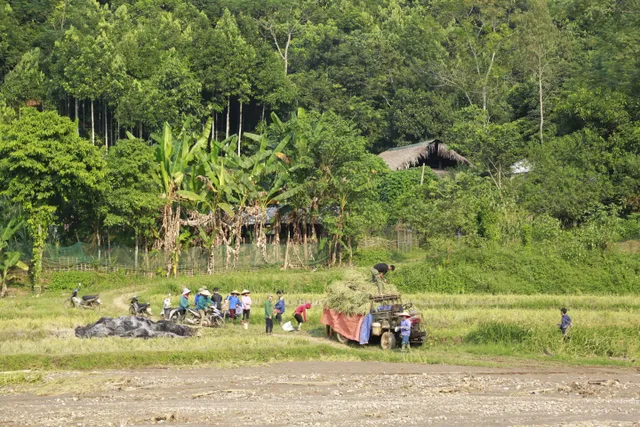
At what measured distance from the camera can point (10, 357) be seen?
1970 centimetres

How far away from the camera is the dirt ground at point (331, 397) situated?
47.6 ft

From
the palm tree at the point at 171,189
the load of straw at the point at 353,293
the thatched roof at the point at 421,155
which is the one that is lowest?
the load of straw at the point at 353,293

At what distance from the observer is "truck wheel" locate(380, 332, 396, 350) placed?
22469mm

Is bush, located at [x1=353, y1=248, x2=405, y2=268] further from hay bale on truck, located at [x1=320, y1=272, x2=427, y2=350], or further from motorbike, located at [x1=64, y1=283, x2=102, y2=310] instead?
hay bale on truck, located at [x1=320, y1=272, x2=427, y2=350]

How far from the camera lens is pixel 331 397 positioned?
53.3 ft

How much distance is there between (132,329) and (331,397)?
373 inches

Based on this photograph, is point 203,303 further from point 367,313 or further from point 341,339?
point 367,313

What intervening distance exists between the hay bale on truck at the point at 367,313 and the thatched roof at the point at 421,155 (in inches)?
1214

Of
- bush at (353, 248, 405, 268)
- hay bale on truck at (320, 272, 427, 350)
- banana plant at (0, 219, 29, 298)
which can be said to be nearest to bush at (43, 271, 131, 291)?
banana plant at (0, 219, 29, 298)

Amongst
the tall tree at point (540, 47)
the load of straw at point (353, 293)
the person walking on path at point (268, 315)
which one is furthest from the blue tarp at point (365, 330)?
the tall tree at point (540, 47)

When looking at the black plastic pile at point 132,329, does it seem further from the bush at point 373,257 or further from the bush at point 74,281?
the bush at point 373,257

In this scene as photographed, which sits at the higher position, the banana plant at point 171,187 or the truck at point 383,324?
the banana plant at point 171,187

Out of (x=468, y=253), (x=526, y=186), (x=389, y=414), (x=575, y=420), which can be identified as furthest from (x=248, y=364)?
(x=526, y=186)

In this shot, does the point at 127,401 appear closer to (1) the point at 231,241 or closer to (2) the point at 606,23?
(1) the point at 231,241
